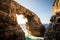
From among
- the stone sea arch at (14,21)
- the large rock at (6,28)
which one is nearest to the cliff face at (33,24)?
the stone sea arch at (14,21)

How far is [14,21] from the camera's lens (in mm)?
12359

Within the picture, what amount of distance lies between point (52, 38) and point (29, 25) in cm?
2426

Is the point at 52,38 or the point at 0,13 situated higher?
the point at 0,13

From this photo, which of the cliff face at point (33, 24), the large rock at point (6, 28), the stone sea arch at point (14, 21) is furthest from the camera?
the cliff face at point (33, 24)

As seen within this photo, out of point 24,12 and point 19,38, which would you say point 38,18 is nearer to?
point 24,12

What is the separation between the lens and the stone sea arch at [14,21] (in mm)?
10492

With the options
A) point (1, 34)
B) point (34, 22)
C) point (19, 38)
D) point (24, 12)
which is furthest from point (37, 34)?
point (1, 34)

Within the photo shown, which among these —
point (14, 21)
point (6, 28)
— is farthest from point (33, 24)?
point (6, 28)

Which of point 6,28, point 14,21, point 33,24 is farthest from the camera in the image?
point 33,24

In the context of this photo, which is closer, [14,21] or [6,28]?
[6,28]

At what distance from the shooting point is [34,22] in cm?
3216

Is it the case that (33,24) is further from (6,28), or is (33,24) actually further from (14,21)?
(6,28)

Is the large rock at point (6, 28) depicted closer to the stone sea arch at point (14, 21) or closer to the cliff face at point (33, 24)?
the stone sea arch at point (14, 21)

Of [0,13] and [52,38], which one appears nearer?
[52,38]
